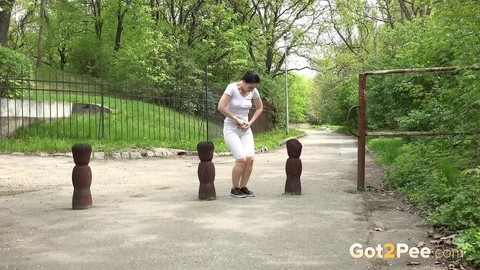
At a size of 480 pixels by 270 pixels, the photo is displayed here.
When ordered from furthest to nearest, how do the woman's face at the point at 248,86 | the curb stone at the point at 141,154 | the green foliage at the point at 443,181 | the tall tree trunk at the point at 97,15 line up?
the tall tree trunk at the point at 97,15 → the curb stone at the point at 141,154 → the woman's face at the point at 248,86 → the green foliage at the point at 443,181

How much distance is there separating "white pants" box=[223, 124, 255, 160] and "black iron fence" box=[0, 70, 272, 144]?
8.78 metres

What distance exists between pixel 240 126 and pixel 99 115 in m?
11.1

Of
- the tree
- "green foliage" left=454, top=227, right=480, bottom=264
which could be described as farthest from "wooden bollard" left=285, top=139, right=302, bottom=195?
the tree

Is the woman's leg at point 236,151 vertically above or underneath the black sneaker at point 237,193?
above

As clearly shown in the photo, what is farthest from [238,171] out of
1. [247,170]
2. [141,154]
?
[141,154]

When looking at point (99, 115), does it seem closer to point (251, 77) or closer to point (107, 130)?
point (107, 130)

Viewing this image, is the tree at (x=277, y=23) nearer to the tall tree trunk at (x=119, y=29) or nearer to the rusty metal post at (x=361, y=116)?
the tall tree trunk at (x=119, y=29)

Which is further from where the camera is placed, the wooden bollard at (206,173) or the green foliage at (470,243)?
the wooden bollard at (206,173)

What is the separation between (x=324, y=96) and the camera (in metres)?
68.2

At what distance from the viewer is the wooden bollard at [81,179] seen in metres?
5.89

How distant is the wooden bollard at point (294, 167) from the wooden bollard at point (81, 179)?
2.76 meters

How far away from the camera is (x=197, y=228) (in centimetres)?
474

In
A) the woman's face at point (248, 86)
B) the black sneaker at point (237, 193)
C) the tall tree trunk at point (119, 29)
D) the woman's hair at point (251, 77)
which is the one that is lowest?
the black sneaker at point (237, 193)

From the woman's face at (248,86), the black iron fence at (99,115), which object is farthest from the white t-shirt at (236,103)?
the black iron fence at (99,115)
